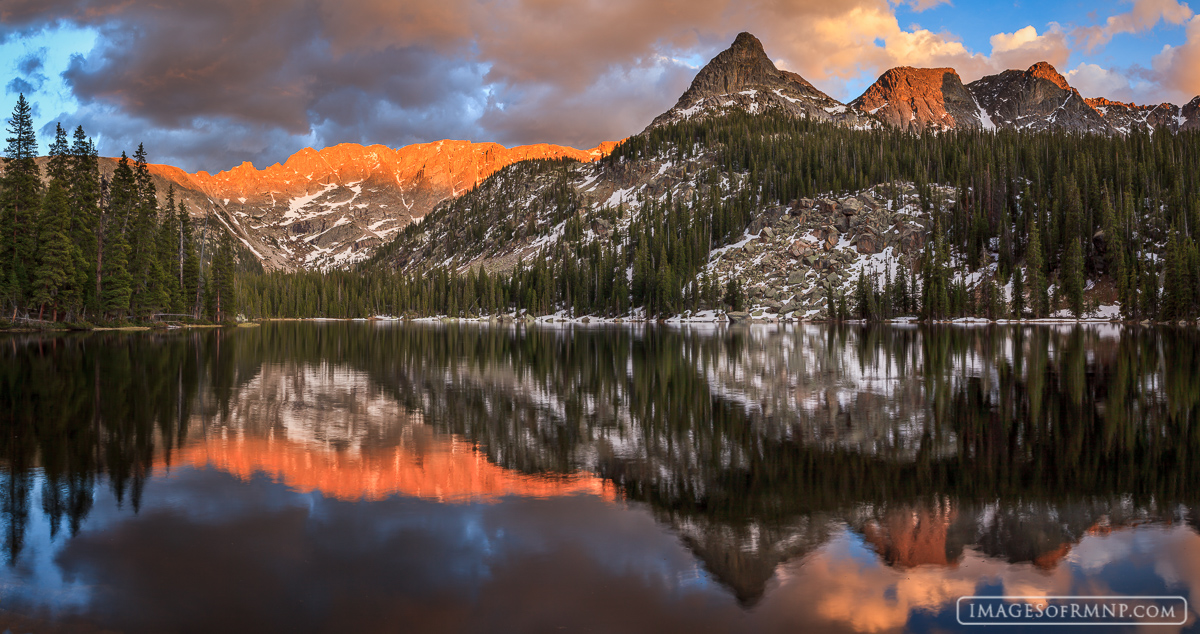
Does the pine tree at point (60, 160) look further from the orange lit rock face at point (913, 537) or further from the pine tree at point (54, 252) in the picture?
the orange lit rock face at point (913, 537)

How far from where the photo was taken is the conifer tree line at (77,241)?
63250 millimetres

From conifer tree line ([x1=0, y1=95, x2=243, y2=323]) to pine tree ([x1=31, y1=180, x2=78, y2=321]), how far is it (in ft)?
0.26

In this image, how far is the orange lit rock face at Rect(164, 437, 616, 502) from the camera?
12.8 m

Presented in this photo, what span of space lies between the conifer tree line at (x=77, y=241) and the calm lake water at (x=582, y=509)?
52.3 metres

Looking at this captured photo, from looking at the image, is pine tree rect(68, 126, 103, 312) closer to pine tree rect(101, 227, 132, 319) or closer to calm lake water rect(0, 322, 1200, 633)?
pine tree rect(101, 227, 132, 319)

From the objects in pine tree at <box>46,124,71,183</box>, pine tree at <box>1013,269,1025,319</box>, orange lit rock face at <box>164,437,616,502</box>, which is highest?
pine tree at <box>46,124,71,183</box>

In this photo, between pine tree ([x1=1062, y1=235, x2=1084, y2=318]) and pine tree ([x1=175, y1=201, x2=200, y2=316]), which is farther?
pine tree ([x1=1062, y1=235, x2=1084, y2=318])

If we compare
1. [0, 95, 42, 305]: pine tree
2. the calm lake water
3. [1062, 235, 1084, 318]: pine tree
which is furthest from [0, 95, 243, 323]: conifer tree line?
[1062, 235, 1084, 318]: pine tree

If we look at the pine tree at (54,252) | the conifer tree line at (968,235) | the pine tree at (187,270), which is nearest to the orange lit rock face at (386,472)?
the pine tree at (54,252)

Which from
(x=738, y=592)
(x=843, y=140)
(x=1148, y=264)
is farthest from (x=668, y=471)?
(x=843, y=140)

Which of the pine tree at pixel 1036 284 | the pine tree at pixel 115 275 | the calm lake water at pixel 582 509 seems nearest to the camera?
the calm lake water at pixel 582 509

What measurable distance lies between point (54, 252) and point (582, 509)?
73.7 metres

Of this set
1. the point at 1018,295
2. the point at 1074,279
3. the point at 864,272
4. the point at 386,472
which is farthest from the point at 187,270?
the point at 1074,279

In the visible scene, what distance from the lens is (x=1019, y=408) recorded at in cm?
2148
